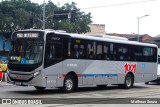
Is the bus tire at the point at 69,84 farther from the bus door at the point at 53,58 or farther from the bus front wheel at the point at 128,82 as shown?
the bus front wheel at the point at 128,82

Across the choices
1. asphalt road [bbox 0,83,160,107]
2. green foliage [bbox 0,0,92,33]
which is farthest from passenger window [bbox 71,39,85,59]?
green foliage [bbox 0,0,92,33]

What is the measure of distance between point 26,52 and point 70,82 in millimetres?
2783

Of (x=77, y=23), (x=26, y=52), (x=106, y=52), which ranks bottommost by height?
(x=26, y=52)

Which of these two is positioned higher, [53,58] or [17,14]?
[17,14]

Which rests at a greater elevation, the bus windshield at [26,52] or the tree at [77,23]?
the tree at [77,23]

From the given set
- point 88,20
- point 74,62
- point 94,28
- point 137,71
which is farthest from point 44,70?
point 94,28

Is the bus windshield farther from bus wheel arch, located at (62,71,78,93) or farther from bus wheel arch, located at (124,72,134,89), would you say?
bus wheel arch, located at (124,72,134,89)

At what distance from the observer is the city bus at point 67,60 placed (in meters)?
18.0

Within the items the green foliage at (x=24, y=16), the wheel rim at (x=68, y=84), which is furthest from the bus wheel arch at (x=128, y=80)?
the green foliage at (x=24, y=16)

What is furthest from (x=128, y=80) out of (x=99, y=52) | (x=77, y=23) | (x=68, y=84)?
(x=77, y=23)

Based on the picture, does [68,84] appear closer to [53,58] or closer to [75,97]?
[53,58]

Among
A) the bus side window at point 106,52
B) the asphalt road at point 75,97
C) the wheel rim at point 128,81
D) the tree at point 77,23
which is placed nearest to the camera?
the asphalt road at point 75,97

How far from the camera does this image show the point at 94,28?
92000mm

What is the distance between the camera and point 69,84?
19391mm
